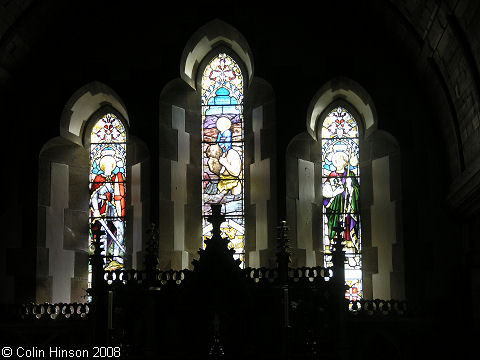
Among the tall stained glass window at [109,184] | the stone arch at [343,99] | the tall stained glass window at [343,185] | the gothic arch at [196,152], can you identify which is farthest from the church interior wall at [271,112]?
the tall stained glass window at [109,184]

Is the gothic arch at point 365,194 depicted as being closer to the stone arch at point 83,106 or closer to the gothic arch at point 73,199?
the gothic arch at point 73,199

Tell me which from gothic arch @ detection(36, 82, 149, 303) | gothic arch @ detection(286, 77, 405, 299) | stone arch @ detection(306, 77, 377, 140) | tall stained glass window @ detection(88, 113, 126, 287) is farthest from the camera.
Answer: tall stained glass window @ detection(88, 113, 126, 287)

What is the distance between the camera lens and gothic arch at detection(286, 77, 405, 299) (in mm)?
16625

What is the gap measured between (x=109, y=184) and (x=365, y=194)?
4.94 metres

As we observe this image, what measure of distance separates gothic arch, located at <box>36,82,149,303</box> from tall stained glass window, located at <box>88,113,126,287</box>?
0.15 meters

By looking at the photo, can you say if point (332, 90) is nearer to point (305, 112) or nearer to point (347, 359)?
point (305, 112)

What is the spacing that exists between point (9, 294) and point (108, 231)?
2260 mm

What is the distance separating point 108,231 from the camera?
1769 centimetres

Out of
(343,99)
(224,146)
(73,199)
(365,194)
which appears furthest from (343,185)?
(73,199)

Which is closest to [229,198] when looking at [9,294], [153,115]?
[153,115]

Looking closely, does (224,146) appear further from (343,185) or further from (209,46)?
(343,185)

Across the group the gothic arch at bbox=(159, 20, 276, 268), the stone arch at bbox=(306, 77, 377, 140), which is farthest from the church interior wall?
the stone arch at bbox=(306, 77, 377, 140)

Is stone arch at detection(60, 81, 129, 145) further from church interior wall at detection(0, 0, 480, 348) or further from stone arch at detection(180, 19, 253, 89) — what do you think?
stone arch at detection(180, 19, 253, 89)

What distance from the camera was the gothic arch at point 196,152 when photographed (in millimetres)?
16938
